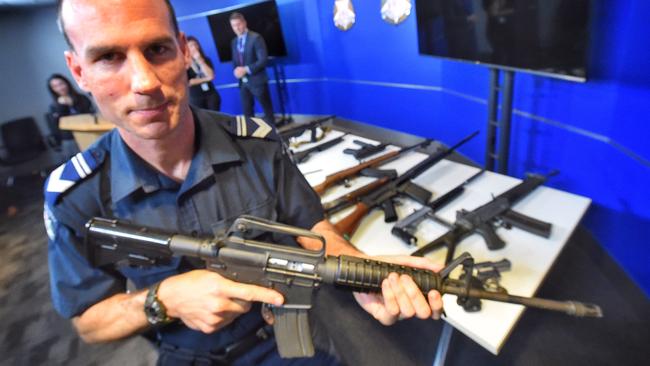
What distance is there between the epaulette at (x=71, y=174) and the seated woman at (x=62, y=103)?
209 inches

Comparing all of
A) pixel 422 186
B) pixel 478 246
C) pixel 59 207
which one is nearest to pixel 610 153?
pixel 422 186

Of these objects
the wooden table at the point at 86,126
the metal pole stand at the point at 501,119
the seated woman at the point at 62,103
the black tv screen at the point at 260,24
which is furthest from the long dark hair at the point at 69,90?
the metal pole stand at the point at 501,119

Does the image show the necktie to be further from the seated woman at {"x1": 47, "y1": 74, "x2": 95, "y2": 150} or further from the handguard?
the handguard

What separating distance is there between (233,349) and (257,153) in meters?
0.66

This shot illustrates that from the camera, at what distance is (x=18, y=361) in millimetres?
2248

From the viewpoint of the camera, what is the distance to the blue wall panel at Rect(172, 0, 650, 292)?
191 cm

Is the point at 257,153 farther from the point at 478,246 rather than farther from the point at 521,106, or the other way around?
the point at 521,106

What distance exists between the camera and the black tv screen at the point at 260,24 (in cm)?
552

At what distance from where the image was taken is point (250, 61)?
224 inches

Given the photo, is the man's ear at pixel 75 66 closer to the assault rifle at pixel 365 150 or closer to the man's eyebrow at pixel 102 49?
the man's eyebrow at pixel 102 49

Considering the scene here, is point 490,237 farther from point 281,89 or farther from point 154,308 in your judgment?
point 281,89

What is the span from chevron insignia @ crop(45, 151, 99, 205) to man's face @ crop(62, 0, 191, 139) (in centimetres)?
21

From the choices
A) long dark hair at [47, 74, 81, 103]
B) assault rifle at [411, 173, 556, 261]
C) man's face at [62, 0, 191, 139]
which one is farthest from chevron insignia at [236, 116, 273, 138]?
long dark hair at [47, 74, 81, 103]

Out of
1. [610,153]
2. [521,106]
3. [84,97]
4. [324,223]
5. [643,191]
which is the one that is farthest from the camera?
[84,97]
